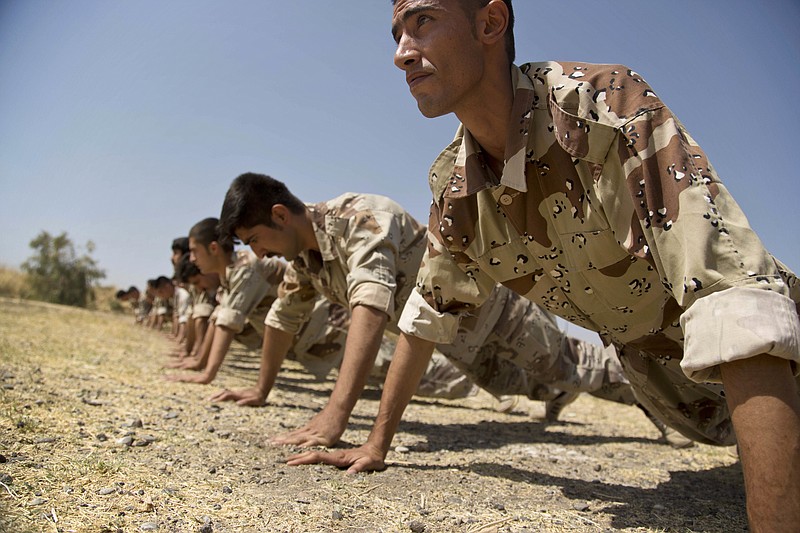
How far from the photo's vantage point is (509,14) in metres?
2.05

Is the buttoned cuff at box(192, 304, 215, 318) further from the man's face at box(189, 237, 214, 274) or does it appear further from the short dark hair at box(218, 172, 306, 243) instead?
the short dark hair at box(218, 172, 306, 243)

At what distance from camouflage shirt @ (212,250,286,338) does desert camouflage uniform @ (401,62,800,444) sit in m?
4.21

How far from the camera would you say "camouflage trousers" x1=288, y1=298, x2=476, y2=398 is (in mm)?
6293

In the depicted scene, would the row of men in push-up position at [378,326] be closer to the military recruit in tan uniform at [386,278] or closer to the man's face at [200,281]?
the military recruit in tan uniform at [386,278]

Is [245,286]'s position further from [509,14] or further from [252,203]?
[509,14]

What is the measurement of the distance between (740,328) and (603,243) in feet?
2.70

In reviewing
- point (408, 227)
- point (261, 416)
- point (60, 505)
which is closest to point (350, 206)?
point (408, 227)

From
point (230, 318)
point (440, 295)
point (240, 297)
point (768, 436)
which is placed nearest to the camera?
point (768, 436)

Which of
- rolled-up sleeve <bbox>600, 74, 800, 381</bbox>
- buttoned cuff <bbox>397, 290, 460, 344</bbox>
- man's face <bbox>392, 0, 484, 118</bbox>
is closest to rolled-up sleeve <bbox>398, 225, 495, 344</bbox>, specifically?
buttoned cuff <bbox>397, 290, 460, 344</bbox>

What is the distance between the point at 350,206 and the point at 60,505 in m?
2.67

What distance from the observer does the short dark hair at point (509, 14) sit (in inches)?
78.9

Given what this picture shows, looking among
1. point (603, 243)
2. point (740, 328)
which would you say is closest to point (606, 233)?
point (603, 243)

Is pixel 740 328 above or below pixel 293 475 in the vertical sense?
above

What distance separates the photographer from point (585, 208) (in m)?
1.99
